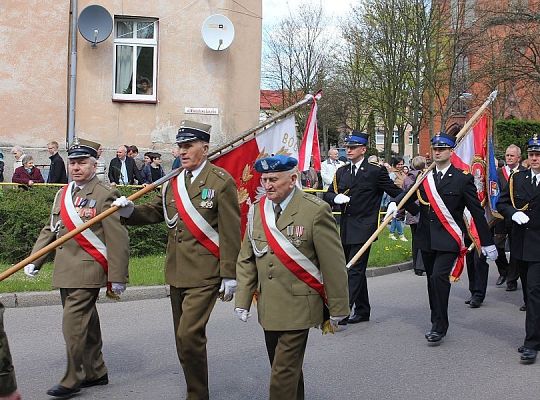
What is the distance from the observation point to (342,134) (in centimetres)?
5453

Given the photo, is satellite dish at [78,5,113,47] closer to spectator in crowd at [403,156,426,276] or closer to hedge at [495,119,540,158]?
spectator in crowd at [403,156,426,276]

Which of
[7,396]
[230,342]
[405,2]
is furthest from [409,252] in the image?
[405,2]

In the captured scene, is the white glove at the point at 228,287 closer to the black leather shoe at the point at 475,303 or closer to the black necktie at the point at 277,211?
the black necktie at the point at 277,211

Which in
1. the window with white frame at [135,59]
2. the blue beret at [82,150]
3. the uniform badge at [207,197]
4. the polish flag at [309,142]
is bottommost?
the uniform badge at [207,197]

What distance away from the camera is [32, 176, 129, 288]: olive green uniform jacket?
6.07 meters

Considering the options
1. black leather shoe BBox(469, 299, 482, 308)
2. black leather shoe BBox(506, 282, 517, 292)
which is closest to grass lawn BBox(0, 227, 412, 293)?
black leather shoe BBox(506, 282, 517, 292)

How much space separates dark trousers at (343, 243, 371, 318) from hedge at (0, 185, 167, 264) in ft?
14.8

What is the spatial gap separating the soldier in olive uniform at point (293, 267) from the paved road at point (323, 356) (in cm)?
131

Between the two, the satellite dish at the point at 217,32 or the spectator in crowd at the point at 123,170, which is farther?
the satellite dish at the point at 217,32

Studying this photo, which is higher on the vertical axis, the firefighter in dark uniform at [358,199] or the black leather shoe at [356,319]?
the firefighter in dark uniform at [358,199]

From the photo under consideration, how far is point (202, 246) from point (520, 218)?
3.63m

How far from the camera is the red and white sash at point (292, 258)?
16.7 ft

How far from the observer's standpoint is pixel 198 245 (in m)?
5.73

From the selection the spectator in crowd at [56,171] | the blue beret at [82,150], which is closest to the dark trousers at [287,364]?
the blue beret at [82,150]
